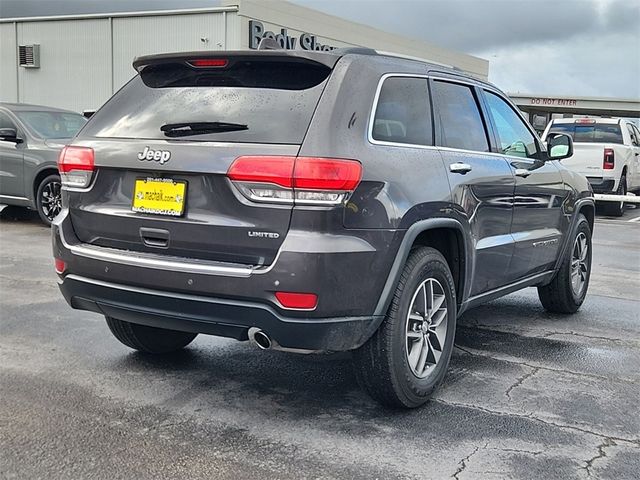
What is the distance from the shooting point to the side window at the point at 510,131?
496 cm

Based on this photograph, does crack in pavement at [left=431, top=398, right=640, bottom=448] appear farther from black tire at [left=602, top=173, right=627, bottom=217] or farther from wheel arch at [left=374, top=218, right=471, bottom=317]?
black tire at [left=602, top=173, right=627, bottom=217]

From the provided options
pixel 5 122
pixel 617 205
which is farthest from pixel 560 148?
pixel 617 205

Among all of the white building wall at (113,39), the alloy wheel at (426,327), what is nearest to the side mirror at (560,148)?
the alloy wheel at (426,327)

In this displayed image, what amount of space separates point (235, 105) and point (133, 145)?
0.55 meters

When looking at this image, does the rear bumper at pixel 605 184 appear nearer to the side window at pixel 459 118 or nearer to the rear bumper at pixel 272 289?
the side window at pixel 459 118

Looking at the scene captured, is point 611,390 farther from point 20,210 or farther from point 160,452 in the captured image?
point 20,210

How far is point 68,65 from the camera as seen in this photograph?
1057 inches

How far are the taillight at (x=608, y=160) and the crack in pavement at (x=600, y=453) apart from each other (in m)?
11.8

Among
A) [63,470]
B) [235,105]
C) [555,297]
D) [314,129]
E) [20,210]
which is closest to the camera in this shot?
[63,470]

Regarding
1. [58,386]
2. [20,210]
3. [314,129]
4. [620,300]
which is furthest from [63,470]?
[20,210]

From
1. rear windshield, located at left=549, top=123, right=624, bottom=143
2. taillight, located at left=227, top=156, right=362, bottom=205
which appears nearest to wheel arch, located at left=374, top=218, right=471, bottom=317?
taillight, located at left=227, top=156, right=362, bottom=205

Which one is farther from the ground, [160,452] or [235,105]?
[235,105]

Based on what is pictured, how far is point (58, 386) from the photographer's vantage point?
410 cm

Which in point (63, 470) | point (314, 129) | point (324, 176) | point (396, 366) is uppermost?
point (314, 129)
